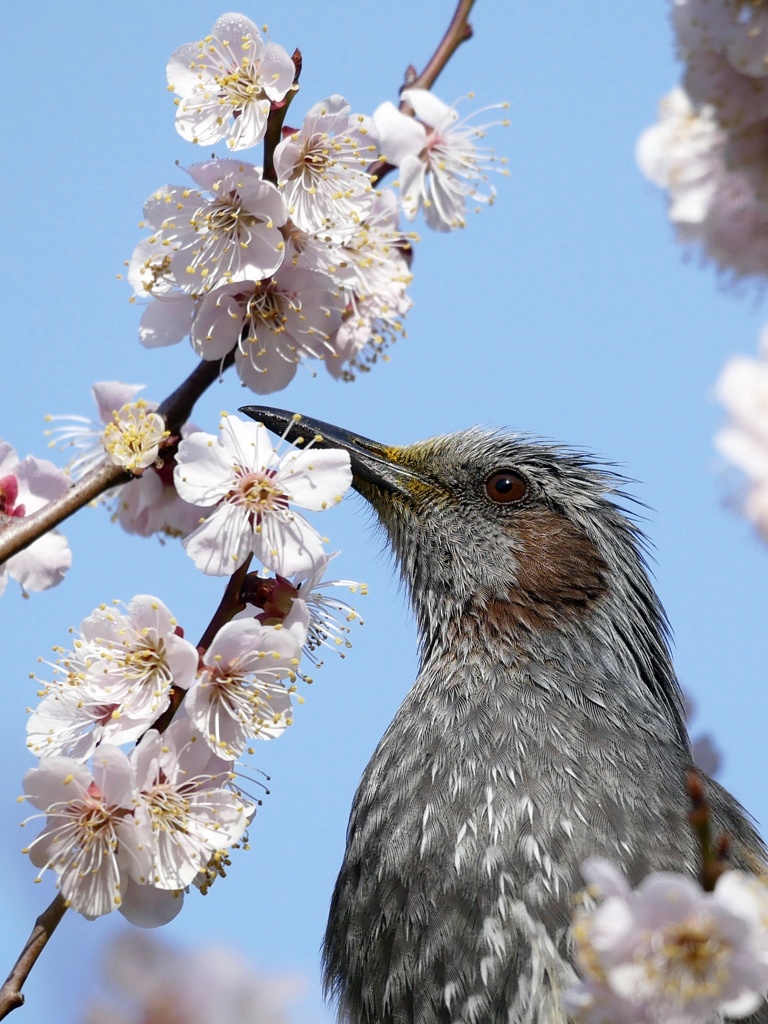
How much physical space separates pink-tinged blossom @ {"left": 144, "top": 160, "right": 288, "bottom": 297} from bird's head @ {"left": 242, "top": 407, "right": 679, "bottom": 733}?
1.55 metres

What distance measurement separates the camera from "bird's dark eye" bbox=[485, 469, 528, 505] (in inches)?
168

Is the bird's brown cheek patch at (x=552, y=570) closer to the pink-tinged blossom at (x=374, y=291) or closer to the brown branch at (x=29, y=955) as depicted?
the pink-tinged blossom at (x=374, y=291)

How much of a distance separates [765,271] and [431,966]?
229cm

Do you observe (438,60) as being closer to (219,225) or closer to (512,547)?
(219,225)

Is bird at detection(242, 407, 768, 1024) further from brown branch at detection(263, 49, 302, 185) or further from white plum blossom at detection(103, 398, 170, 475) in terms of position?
brown branch at detection(263, 49, 302, 185)

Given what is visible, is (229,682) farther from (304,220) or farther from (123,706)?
(304,220)

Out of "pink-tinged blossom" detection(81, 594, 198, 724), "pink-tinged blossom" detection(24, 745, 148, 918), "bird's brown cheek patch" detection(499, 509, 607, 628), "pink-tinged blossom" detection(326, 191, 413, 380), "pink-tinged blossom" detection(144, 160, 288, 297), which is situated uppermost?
"bird's brown cheek patch" detection(499, 509, 607, 628)

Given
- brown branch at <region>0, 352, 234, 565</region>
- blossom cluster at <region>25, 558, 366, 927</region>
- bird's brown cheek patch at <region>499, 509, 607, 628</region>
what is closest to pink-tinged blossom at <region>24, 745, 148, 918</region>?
blossom cluster at <region>25, 558, 366, 927</region>

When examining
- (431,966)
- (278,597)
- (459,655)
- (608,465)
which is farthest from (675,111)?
(608,465)

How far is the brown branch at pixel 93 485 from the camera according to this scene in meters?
2.05

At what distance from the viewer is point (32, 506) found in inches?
95.0

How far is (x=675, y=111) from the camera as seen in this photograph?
1535 mm

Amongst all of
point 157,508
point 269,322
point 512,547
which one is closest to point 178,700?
point 157,508

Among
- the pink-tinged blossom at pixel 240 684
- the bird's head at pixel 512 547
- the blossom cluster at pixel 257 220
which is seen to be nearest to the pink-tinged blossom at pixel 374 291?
the blossom cluster at pixel 257 220
